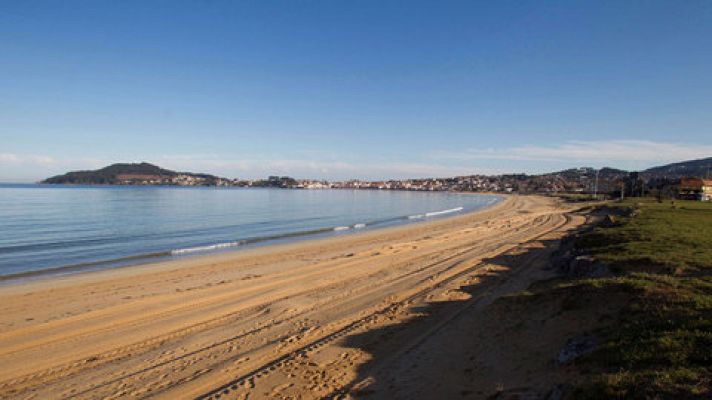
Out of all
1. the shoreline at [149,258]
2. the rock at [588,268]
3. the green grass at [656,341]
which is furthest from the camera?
the shoreline at [149,258]

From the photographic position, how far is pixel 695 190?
3019 inches

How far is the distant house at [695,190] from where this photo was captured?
73.4 metres

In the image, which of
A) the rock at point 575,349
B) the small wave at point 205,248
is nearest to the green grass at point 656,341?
the rock at point 575,349

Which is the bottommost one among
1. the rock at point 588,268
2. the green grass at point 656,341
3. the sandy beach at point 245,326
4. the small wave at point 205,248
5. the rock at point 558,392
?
the small wave at point 205,248

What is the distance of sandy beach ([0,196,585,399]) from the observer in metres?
7.67

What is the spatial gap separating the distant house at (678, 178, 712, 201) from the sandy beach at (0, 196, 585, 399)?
249 feet

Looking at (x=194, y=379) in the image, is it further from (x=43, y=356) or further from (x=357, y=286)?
(x=357, y=286)

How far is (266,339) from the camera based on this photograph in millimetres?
10023

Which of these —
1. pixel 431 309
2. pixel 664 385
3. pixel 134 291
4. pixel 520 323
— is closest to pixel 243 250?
pixel 134 291

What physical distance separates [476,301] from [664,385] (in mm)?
8046

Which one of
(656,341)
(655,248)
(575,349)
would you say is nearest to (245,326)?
(575,349)

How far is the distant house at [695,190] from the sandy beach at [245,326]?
76.0 m

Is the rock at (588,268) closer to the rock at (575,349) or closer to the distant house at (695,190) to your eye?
the rock at (575,349)

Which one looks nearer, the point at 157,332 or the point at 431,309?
the point at 157,332
